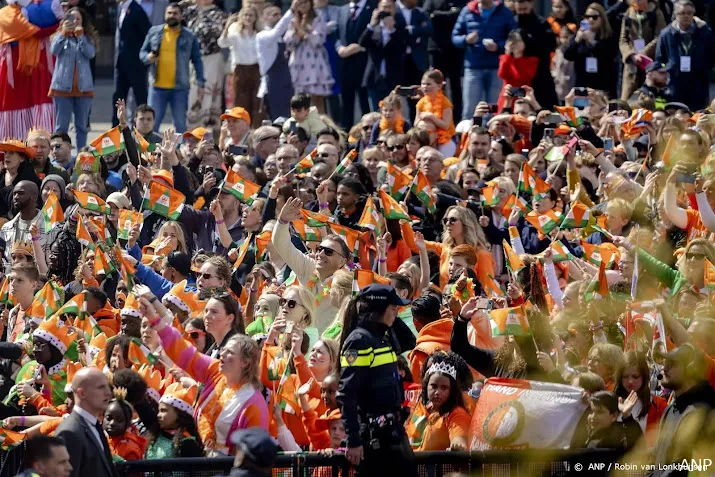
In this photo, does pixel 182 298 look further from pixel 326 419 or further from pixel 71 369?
pixel 326 419

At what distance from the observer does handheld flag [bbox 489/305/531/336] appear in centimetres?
929

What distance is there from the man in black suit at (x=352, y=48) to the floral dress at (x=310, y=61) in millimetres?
212

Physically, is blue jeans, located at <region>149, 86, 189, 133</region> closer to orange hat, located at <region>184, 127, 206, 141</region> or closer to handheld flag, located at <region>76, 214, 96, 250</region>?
orange hat, located at <region>184, 127, 206, 141</region>

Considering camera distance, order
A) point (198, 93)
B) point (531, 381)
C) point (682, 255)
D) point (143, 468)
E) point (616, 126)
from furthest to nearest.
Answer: point (198, 93)
point (616, 126)
point (682, 255)
point (531, 381)
point (143, 468)

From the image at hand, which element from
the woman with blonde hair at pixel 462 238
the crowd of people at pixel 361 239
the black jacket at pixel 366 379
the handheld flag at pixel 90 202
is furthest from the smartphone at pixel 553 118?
the black jacket at pixel 366 379

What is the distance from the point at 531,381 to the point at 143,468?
6.91ft

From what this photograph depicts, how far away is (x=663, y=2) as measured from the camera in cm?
1862

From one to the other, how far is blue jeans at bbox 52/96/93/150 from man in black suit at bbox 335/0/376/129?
2951 mm

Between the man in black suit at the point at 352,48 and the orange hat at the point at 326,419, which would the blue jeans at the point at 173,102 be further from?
the orange hat at the point at 326,419

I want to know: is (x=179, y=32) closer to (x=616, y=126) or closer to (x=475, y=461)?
(x=616, y=126)

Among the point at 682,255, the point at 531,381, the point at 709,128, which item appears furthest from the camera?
the point at 709,128

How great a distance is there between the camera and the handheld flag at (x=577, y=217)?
39.5ft

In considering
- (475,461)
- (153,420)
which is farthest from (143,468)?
(475,461)

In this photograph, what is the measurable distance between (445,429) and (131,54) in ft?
35.7
